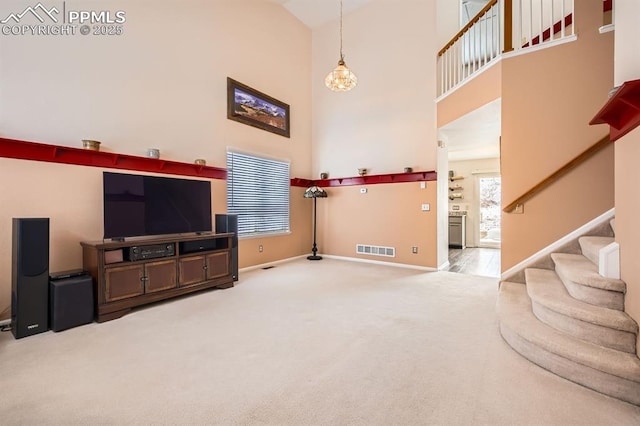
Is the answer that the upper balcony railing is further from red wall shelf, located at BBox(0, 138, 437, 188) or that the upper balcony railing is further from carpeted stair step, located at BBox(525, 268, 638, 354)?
carpeted stair step, located at BBox(525, 268, 638, 354)

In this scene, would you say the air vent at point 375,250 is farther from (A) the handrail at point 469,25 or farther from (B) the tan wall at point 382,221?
(A) the handrail at point 469,25

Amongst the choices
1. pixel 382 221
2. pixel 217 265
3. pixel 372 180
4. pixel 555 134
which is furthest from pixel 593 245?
pixel 217 265

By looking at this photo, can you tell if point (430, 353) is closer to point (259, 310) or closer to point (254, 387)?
point (254, 387)

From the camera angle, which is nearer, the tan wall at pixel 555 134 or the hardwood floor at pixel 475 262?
the tan wall at pixel 555 134

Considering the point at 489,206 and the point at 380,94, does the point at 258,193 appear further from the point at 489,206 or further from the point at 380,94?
the point at 489,206

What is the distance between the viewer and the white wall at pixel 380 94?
211 inches

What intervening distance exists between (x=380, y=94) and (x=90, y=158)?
5.10 meters

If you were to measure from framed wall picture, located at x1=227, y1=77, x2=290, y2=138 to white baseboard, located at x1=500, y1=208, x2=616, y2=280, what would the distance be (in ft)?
15.6

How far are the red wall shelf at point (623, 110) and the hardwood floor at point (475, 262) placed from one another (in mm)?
3286

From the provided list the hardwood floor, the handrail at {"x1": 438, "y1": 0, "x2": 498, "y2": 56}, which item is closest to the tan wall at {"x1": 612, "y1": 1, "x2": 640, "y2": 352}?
the handrail at {"x1": 438, "y1": 0, "x2": 498, "y2": 56}

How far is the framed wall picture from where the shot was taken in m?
5.02

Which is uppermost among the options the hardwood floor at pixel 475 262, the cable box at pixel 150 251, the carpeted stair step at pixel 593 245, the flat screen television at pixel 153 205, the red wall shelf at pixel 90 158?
the red wall shelf at pixel 90 158

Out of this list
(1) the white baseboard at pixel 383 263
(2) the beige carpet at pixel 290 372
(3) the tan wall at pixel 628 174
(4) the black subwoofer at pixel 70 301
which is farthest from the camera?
(1) the white baseboard at pixel 383 263

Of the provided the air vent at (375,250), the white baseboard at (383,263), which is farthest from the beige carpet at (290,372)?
the air vent at (375,250)
